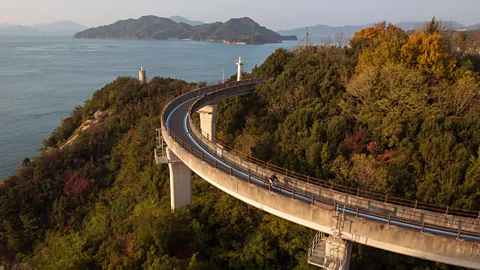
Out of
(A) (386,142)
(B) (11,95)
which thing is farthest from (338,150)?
(B) (11,95)

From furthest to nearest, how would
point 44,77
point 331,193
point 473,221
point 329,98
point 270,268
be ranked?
point 44,77 → point 329,98 → point 270,268 → point 331,193 → point 473,221

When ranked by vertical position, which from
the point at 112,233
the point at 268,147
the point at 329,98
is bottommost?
the point at 112,233

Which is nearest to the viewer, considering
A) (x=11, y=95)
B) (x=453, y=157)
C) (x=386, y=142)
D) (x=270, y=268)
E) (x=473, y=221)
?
(x=473, y=221)

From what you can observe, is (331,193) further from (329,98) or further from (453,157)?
(329,98)

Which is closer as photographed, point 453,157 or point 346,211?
point 346,211

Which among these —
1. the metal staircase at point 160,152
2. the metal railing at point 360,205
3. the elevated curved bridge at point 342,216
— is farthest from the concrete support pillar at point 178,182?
the metal railing at point 360,205

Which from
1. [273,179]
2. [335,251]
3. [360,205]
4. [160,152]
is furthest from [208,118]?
[335,251]
